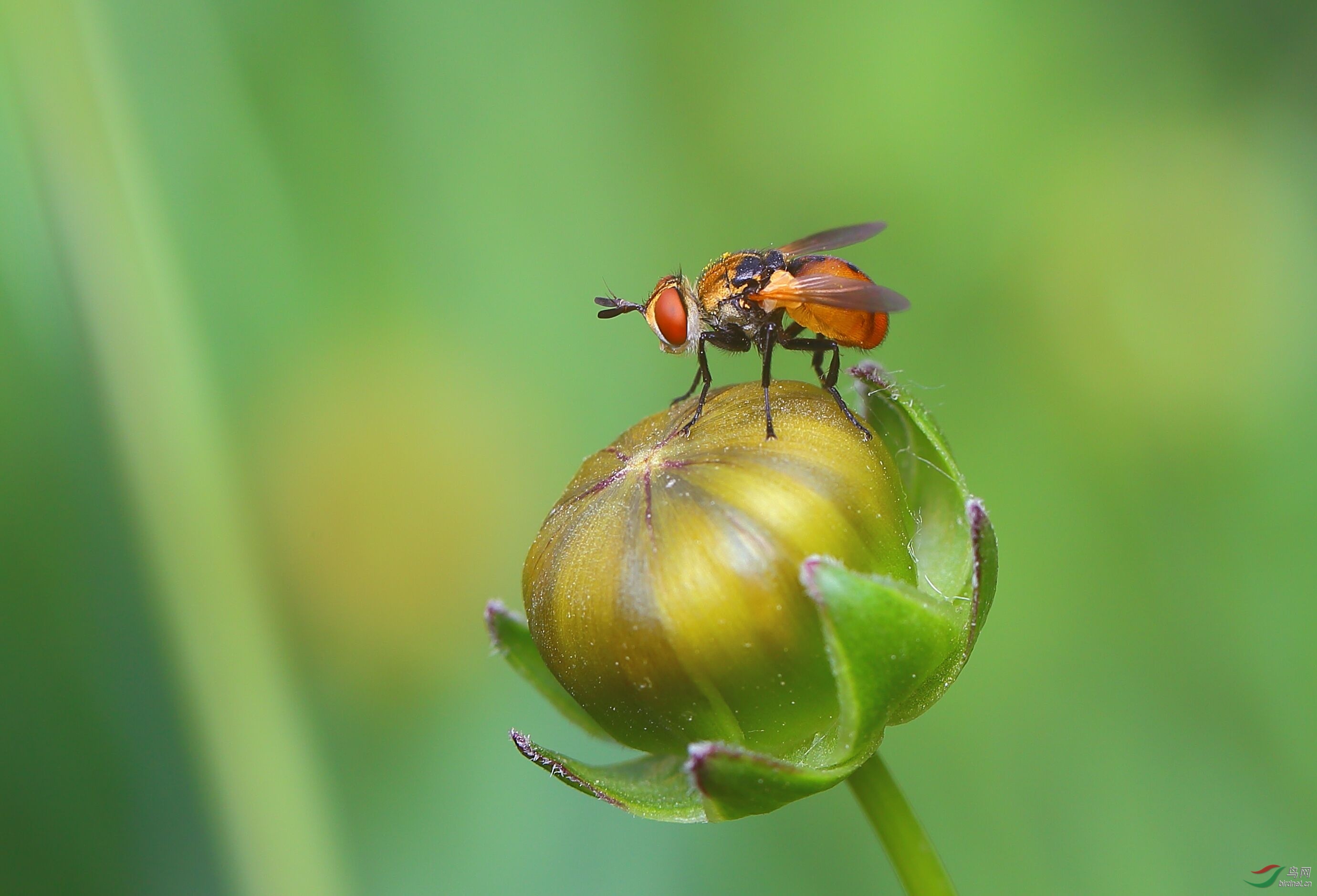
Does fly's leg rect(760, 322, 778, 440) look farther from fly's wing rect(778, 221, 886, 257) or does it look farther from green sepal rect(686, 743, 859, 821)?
green sepal rect(686, 743, 859, 821)

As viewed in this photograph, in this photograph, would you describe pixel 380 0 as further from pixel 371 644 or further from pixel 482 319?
pixel 371 644

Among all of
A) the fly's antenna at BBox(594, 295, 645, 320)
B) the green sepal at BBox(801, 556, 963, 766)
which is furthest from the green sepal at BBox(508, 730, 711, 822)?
the fly's antenna at BBox(594, 295, 645, 320)

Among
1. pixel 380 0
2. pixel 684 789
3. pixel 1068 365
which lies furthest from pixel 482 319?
pixel 684 789

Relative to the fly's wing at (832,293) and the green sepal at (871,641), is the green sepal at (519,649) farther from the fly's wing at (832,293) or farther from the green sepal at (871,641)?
the fly's wing at (832,293)

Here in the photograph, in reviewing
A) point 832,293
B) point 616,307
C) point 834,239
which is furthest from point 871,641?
point 834,239

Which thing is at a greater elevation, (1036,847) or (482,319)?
(482,319)

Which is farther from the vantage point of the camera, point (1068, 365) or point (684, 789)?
point (1068, 365)

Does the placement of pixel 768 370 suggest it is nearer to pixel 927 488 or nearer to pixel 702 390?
pixel 702 390

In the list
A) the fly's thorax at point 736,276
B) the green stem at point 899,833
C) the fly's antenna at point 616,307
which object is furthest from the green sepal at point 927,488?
the fly's antenna at point 616,307
